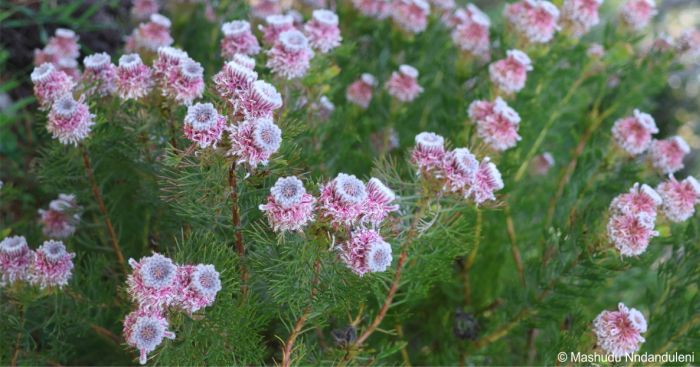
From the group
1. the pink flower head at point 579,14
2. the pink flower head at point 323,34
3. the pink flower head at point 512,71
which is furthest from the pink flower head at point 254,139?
the pink flower head at point 579,14

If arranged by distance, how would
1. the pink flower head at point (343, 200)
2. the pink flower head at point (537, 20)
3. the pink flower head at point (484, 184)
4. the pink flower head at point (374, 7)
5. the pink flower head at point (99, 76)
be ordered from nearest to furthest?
1. the pink flower head at point (343, 200)
2. the pink flower head at point (484, 184)
3. the pink flower head at point (99, 76)
4. the pink flower head at point (537, 20)
5. the pink flower head at point (374, 7)

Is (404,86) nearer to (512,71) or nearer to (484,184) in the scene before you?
(512,71)

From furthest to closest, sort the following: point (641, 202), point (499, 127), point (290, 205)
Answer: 1. point (499, 127)
2. point (641, 202)
3. point (290, 205)

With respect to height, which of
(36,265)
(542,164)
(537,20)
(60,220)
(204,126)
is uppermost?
(204,126)

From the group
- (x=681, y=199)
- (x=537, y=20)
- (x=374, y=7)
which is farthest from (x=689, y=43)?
(x=374, y=7)

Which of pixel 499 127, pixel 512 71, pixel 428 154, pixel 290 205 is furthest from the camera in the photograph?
pixel 512 71

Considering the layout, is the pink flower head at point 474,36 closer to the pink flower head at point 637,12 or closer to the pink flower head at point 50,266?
the pink flower head at point 637,12

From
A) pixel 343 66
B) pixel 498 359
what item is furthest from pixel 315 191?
pixel 343 66
